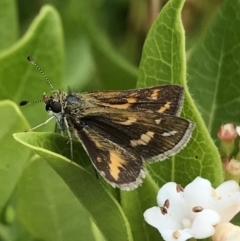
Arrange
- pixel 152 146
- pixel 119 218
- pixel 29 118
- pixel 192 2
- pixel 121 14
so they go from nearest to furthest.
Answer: pixel 119 218 < pixel 152 146 < pixel 29 118 < pixel 192 2 < pixel 121 14

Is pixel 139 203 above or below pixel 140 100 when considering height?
below

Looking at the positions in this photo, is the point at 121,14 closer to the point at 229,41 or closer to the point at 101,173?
the point at 229,41

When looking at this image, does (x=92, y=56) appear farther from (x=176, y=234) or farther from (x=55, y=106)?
(x=176, y=234)

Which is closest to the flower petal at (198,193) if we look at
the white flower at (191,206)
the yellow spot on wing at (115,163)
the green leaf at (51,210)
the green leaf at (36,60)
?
the white flower at (191,206)

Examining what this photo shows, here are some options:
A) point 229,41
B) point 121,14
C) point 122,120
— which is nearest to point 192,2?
point 121,14

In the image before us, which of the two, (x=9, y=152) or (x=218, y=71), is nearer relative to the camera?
(x=9, y=152)

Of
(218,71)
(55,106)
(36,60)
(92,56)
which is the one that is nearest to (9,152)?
(55,106)

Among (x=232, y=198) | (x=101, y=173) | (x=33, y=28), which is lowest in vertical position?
(x=232, y=198)
